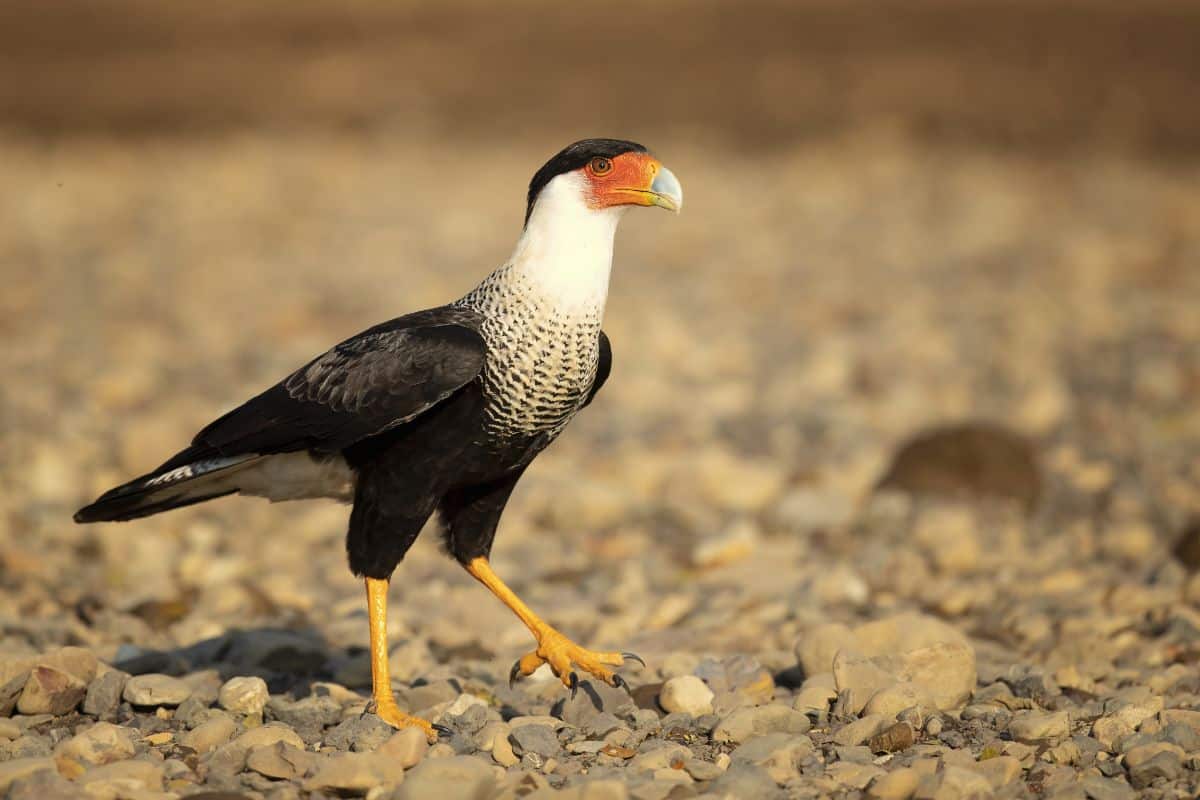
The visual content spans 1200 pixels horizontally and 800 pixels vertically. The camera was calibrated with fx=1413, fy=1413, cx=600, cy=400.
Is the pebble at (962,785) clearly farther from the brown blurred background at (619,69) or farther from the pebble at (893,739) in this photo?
the brown blurred background at (619,69)

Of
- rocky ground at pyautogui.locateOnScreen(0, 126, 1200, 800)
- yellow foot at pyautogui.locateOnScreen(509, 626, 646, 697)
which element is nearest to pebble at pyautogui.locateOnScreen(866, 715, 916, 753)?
rocky ground at pyautogui.locateOnScreen(0, 126, 1200, 800)

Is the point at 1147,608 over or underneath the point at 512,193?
underneath

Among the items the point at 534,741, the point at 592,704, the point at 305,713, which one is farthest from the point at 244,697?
the point at 592,704

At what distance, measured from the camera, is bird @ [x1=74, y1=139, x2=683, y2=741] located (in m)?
5.25

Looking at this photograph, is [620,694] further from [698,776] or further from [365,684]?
[365,684]

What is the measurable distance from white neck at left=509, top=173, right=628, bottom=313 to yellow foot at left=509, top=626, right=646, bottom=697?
1.32m

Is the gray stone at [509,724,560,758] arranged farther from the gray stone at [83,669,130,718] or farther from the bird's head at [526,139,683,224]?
the bird's head at [526,139,683,224]

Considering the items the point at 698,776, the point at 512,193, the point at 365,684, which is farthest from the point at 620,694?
the point at 512,193

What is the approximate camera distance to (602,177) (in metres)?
5.38

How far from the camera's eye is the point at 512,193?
1888cm

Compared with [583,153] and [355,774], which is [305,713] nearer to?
[355,774]

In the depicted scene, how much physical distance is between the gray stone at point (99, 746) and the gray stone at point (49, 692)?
0.49 m

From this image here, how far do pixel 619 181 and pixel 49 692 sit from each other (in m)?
2.82

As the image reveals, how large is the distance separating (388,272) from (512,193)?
443 cm
